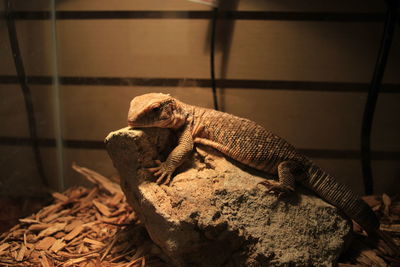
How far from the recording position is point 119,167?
8.75 feet

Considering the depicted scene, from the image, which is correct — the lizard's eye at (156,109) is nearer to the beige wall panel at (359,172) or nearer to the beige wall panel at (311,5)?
the beige wall panel at (311,5)

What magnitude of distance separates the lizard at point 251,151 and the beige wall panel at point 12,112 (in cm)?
139

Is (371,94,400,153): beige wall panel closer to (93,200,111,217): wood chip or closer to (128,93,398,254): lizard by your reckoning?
(128,93,398,254): lizard

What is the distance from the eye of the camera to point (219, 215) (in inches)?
93.5

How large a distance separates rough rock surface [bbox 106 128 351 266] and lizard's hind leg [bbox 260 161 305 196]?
0.23 feet

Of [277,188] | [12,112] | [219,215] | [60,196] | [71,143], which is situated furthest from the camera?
[71,143]

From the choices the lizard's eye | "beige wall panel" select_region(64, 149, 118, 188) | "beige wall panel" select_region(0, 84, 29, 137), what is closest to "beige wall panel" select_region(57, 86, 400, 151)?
"beige wall panel" select_region(64, 149, 118, 188)

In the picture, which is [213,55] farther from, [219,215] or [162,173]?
[219,215]

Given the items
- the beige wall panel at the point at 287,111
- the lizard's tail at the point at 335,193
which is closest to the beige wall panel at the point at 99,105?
the beige wall panel at the point at 287,111

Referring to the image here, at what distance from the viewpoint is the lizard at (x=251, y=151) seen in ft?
8.68

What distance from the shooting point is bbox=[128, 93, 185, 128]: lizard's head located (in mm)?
2463

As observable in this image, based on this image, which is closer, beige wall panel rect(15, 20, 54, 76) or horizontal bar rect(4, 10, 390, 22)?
beige wall panel rect(15, 20, 54, 76)

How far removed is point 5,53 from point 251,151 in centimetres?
240

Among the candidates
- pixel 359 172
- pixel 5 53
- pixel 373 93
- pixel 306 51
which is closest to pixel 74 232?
pixel 5 53
